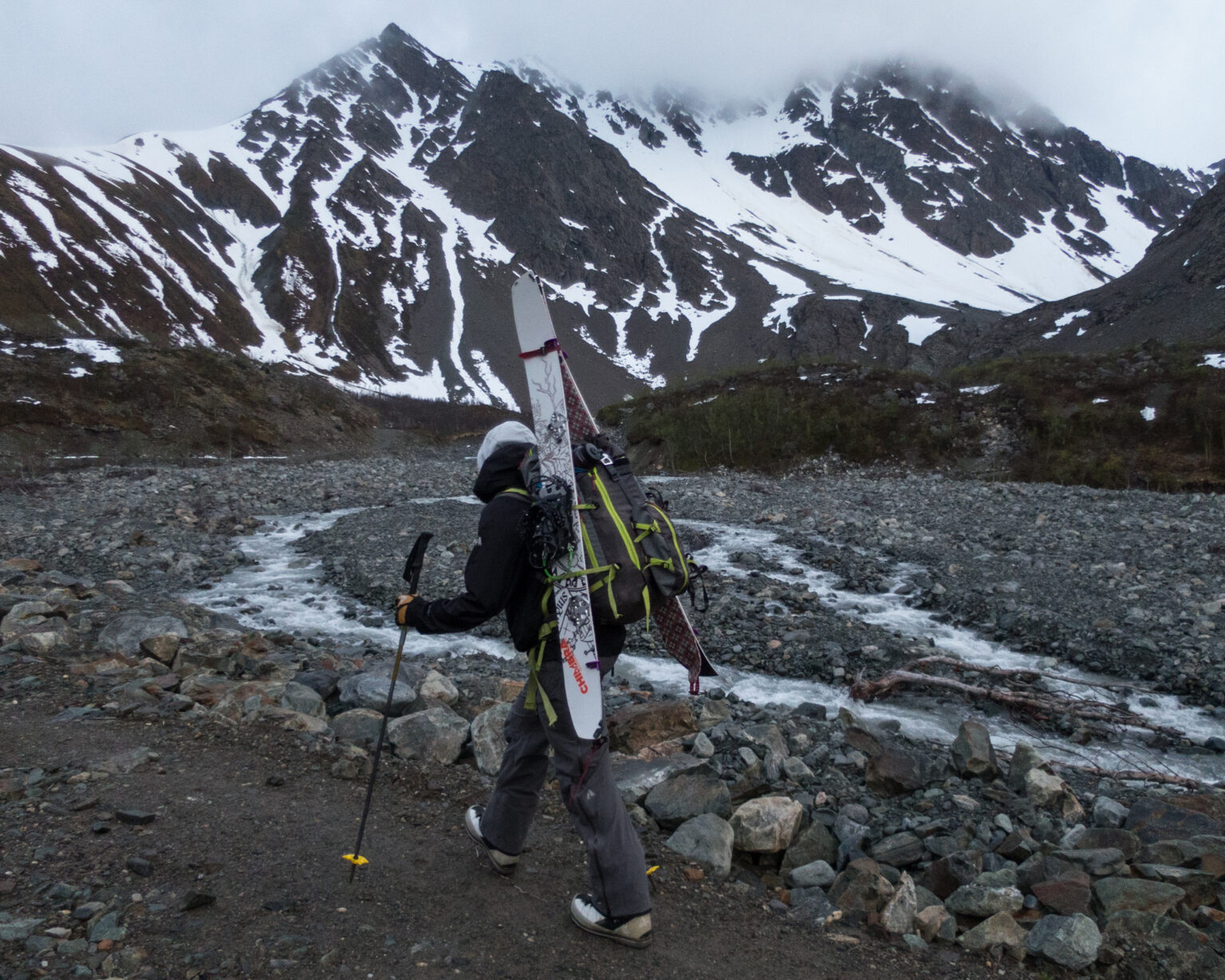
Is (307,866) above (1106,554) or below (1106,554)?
below

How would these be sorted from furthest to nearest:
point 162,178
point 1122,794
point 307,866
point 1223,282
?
1. point 162,178
2. point 1223,282
3. point 1122,794
4. point 307,866

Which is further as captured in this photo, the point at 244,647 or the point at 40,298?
the point at 40,298

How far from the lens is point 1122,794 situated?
571 cm

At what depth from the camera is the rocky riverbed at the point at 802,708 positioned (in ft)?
12.5

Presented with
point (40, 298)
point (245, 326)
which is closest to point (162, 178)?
point (245, 326)

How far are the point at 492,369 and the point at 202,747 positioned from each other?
137 m

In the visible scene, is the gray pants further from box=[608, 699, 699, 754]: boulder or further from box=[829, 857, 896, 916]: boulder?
box=[608, 699, 699, 754]: boulder

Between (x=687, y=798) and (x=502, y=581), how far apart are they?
236 centimetres

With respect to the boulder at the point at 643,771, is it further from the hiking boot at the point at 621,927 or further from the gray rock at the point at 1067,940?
the gray rock at the point at 1067,940

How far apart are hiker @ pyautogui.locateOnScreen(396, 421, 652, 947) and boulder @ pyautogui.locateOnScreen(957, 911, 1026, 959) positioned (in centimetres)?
164

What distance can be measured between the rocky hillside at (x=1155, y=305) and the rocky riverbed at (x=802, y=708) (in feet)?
222

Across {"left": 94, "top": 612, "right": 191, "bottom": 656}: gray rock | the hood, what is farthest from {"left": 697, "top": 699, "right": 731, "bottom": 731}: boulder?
{"left": 94, "top": 612, "right": 191, "bottom": 656}: gray rock

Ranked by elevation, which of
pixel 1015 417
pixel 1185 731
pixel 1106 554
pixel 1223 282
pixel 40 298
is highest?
pixel 1223 282

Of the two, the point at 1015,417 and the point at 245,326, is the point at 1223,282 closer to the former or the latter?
the point at 1015,417
